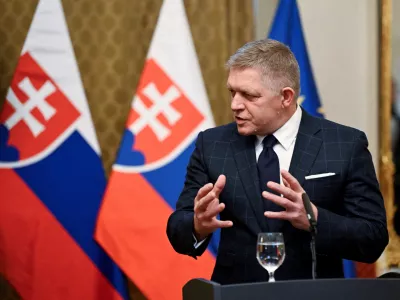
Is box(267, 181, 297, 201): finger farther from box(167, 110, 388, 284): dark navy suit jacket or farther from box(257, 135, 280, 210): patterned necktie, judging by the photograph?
box(257, 135, 280, 210): patterned necktie

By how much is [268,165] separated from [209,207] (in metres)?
0.42

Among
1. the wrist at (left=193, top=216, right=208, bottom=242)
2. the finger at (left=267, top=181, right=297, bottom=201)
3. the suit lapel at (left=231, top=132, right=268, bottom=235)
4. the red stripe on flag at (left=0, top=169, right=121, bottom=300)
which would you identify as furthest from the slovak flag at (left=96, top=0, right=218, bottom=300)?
the finger at (left=267, top=181, right=297, bottom=201)

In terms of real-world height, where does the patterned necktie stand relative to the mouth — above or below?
below

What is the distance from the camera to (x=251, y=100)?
2.79m

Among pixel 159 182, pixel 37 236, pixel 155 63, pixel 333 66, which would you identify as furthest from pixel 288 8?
pixel 37 236

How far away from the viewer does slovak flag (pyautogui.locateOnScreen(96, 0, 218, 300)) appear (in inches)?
169

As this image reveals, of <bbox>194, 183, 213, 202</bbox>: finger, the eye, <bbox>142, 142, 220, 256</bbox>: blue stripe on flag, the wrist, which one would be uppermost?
the eye

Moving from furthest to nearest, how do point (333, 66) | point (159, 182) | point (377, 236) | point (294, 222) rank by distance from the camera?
point (333, 66) → point (159, 182) → point (377, 236) → point (294, 222)

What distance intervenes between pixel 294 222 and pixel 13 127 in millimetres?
2546

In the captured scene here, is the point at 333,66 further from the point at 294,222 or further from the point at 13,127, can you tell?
the point at 294,222

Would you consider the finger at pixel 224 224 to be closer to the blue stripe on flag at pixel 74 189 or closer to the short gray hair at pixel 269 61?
the short gray hair at pixel 269 61

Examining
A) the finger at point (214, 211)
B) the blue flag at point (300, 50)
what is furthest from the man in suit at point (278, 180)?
the blue flag at point (300, 50)

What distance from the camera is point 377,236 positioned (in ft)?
8.79

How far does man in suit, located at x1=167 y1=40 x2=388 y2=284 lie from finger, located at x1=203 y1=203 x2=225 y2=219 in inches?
4.3
